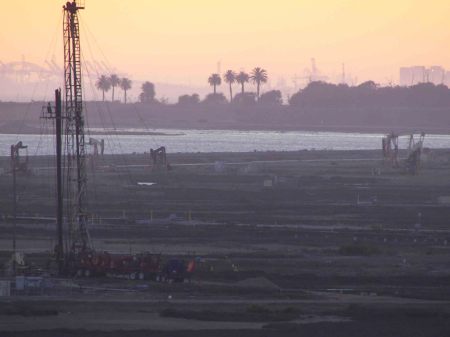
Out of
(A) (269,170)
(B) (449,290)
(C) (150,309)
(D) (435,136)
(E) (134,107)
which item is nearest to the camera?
(C) (150,309)

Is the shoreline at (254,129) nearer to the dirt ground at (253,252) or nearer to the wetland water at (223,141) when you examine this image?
the wetland water at (223,141)

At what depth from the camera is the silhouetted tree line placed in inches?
6506

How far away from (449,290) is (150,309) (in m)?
6.48

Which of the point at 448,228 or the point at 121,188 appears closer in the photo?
the point at 448,228

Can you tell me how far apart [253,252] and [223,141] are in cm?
9353

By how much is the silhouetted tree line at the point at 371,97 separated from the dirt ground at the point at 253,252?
10235 cm

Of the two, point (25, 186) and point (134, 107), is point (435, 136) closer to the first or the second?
point (134, 107)

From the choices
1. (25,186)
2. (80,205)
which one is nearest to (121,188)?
(25,186)

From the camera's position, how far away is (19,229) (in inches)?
1447

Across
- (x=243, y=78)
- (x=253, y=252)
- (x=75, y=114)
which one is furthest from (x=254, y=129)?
(x=75, y=114)

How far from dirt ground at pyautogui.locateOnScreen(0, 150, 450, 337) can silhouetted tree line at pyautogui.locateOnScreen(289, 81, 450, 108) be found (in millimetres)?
102353

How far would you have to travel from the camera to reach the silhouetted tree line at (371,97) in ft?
542

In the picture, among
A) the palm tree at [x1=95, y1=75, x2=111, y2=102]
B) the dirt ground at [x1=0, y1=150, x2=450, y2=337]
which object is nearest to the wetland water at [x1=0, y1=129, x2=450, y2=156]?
the palm tree at [x1=95, y1=75, x2=111, y2=102]

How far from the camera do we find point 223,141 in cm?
12519
